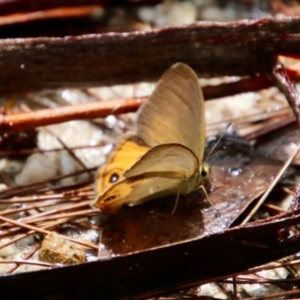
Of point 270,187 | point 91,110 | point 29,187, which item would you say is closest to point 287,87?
point 270,187

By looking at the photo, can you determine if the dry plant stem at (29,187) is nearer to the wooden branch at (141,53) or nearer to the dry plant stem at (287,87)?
the wooden branch at (141,53)

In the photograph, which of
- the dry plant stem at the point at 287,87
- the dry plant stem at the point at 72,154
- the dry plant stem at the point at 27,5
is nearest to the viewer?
the dry plant stem at the point at 287,87

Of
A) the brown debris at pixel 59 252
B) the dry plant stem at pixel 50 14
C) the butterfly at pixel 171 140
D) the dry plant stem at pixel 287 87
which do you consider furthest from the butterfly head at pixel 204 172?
the dry plant stem at pixel 50 14

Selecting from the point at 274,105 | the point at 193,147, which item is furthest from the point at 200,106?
the point at 274,105

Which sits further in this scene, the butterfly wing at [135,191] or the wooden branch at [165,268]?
the butterfly wing at [135,191]

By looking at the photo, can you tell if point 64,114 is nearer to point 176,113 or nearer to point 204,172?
point 176,113

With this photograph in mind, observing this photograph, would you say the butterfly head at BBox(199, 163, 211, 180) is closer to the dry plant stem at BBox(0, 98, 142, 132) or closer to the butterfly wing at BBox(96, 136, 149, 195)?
the butterfly wing at BBox(96, 136, 149, 195)

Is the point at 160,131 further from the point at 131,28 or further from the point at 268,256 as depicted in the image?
the point at 131,28
